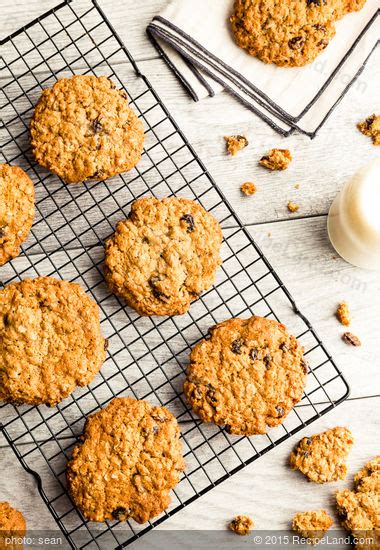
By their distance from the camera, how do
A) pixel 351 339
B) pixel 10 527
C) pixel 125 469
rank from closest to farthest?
pixel 125 469 < pixel 10 527 < pixel 351 339

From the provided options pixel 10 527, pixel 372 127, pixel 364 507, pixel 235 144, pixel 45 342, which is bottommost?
pixel 10 527

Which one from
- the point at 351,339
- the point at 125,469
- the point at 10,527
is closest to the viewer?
the point at 125,469

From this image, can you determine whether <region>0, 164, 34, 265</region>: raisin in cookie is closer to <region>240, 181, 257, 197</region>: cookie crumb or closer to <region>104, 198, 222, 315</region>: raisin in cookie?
<region>104, 198, 222, 315</region>: raisin in cookie

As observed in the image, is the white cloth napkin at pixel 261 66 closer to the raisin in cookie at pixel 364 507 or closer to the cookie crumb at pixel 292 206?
the cookie crumb at pixel 292 206

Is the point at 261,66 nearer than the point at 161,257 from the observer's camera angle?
No

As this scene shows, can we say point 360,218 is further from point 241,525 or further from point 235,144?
point 241,525

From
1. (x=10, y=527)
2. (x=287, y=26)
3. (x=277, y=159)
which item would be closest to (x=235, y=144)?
(x=277, y=159)

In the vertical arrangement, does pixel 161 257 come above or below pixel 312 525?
above

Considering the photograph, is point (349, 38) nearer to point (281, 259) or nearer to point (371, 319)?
point (281, 259)
